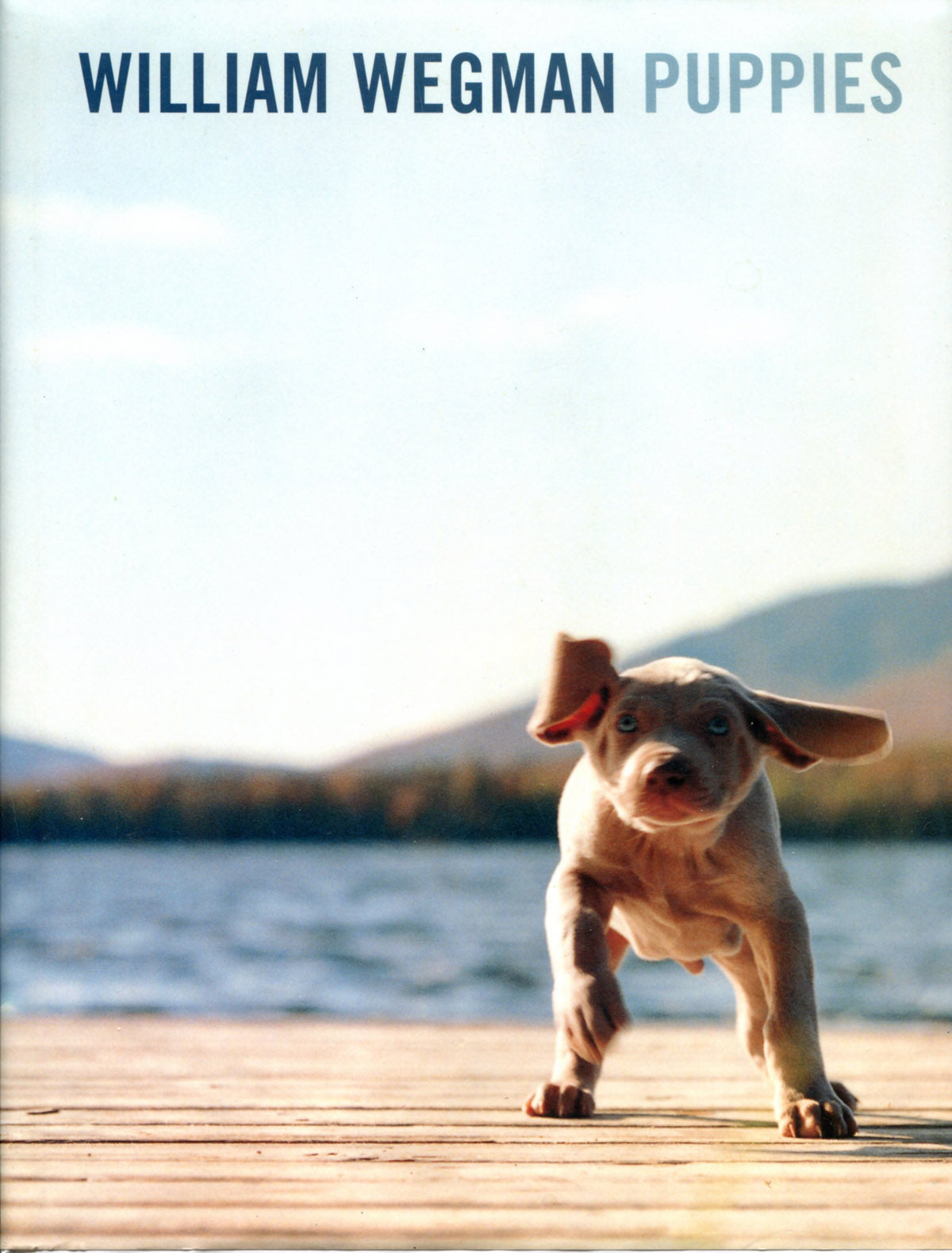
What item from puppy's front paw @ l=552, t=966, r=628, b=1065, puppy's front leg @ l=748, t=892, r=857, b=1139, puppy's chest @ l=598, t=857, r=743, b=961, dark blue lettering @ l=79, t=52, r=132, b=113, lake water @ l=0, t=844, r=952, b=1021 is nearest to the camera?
puppy's front paw @ l=552, t=966, r=628, b=1065

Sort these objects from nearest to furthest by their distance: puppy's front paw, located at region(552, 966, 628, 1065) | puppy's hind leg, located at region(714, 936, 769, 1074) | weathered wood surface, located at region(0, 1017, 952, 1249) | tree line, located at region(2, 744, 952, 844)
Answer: weathered wood surface, located at region(0, 1017, 952, 1249)
puppy's front paw, located at region(552, 966, 628, 1065)
puppy's hind leg, located at region(714, 936, 769, 1074)
tree line, located at region(2, 744, 952, 844)

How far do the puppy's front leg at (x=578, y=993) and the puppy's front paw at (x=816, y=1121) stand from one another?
29 cm

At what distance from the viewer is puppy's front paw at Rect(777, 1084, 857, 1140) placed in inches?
83.8

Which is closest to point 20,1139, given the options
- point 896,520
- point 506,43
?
point 896,520

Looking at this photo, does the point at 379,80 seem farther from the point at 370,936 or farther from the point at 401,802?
the point at 370,936

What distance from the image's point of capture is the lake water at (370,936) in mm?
12195

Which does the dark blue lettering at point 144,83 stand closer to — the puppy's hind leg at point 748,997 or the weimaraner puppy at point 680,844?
the weimaraner puppy at point 680,844

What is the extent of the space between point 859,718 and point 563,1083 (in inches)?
28.4

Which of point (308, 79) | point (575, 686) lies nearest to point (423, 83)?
point (308, 79)

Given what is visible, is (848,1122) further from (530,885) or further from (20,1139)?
(530,885)

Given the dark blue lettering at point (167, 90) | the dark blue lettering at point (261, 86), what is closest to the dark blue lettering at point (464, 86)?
the dark blue lettering at point (261, 86)

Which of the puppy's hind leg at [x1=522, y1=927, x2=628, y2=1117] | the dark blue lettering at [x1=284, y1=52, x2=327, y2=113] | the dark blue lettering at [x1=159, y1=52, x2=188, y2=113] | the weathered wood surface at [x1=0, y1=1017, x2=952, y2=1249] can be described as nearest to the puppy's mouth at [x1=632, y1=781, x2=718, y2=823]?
the puppy's hind leg at [x1=522, y1=927, x2=628, y2=1117]

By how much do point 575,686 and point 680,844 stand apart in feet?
0.94

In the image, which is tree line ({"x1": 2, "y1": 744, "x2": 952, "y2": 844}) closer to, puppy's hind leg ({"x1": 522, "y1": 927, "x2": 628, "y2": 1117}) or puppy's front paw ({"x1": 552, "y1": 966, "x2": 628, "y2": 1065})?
puppy's hind leg ({"x1": 522, "y1": 927, "x2": 628, "y2": 1117})
